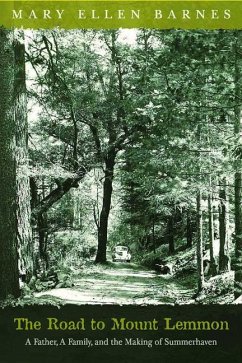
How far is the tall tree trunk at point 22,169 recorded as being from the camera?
6637 mm

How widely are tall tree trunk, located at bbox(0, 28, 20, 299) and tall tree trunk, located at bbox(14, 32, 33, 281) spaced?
461mm

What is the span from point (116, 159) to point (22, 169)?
8.65ft

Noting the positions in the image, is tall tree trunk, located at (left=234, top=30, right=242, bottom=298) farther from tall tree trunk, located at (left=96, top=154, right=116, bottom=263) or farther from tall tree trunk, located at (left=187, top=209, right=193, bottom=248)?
tall tree trunk, located at (left=96, top=154, right=116, bottom=263)

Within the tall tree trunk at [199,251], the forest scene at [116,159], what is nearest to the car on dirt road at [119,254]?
the forest scene at [116,159]

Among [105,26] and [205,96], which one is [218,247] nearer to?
[205,96]

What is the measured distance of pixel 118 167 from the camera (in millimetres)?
9039

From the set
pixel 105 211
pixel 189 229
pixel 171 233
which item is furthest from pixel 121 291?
pixel 105 211

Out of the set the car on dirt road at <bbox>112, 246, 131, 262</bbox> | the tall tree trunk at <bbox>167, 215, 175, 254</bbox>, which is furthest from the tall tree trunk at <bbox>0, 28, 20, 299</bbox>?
the tall tree trunk at <bbox>167, 215, 175, 254</bbox>

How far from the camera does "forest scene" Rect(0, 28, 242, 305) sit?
6043mm

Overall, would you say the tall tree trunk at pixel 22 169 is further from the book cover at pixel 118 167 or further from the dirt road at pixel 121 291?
the dirt road at pixel 121 291

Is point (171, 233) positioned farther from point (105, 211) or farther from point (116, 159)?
point (116, 159)
